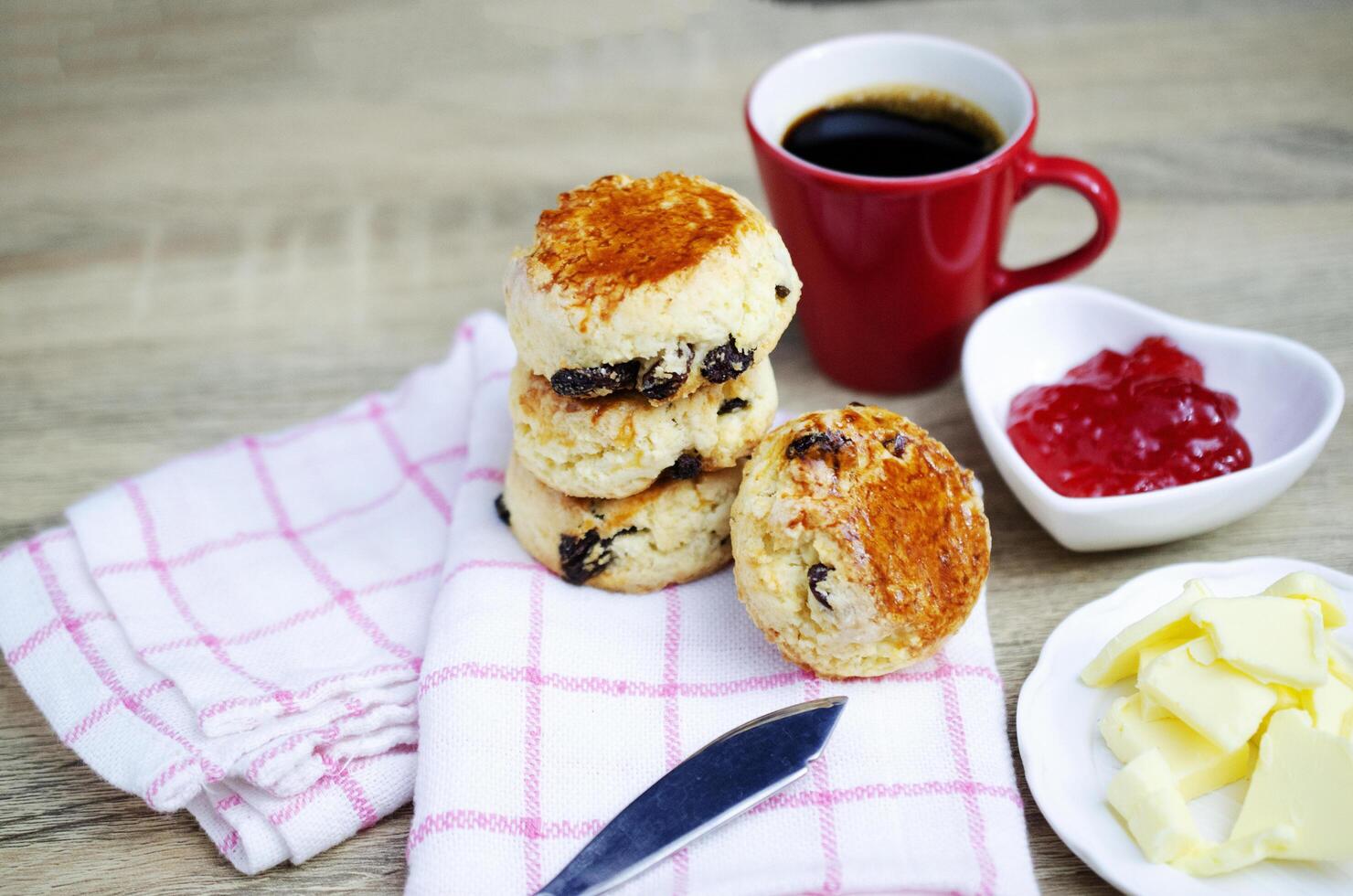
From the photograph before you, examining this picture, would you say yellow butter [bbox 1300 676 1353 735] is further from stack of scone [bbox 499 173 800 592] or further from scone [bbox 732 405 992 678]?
stack of scone [bbox 499 173 800 592]

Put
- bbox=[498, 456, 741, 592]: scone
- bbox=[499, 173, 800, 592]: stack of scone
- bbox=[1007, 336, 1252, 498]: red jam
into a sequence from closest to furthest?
bbox=[499, 173, 800, 592]: stack of scone → bbox=[498, 456, 741, 592]: scone → bbox=[1007, 336, 1252, 498]: red jam

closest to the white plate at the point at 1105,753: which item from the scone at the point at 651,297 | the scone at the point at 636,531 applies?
the scone at the point at 636,531

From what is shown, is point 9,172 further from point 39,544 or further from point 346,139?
point 39,544

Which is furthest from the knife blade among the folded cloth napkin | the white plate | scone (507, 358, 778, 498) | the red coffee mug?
the red coffee mug

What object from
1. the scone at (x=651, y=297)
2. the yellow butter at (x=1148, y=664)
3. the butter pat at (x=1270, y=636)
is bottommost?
the yellow butter at (x=1148, y=664)

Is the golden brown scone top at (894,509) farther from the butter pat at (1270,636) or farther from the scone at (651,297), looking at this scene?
the butter pat at (1270,636)
